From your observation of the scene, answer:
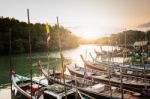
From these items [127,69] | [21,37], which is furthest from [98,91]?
[21,37]

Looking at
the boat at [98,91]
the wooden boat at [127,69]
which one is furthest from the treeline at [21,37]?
the boat at [98,91]

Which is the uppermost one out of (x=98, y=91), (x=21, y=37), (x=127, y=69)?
(x=21, y=37)

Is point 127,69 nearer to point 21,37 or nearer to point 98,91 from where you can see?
point 98,91

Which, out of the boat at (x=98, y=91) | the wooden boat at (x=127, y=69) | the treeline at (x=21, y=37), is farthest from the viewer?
the treeline at (x=21, y=37)

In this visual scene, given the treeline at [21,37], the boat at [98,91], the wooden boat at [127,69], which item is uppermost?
the treeline at [21,37]

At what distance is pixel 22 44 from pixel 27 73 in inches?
1649

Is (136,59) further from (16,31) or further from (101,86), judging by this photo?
(16,31)

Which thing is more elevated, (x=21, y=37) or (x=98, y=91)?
(x=21, y=37)

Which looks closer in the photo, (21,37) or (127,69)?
(127,69)

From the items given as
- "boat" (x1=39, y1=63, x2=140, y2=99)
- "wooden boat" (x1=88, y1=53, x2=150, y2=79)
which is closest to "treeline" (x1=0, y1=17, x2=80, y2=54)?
"wooden boat" (x1=88, y1=53, x2=150, y2=79)

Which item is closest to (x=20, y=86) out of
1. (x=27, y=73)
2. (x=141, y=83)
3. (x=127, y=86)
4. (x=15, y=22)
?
(x=127, y=86)

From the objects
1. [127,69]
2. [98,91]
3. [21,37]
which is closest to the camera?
[98,91]

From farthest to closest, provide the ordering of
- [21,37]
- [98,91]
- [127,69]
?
[21,37]
[127,69]
[98,91]

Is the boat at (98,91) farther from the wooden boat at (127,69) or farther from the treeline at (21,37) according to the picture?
the treeline at (21,37)
